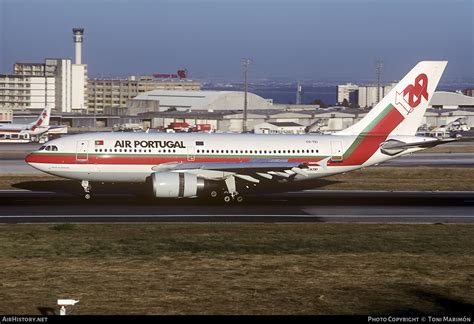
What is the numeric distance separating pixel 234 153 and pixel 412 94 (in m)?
11.1

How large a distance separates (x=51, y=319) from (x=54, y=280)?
9.78m

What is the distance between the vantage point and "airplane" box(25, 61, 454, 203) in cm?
4412

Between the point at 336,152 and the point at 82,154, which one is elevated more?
the point at 336,152

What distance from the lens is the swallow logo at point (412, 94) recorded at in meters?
48.6

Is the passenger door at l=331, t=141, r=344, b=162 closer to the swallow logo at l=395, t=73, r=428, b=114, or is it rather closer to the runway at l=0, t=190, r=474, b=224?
the runway at l=0, t=190, r=474, b=224

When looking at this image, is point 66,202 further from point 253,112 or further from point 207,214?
point 253,112

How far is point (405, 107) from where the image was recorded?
48.6 meters

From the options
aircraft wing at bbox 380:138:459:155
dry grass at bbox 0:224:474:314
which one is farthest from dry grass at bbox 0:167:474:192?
dry grass at bbox 0:224:474:314

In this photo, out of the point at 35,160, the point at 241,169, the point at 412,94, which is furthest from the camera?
the point at 412,94

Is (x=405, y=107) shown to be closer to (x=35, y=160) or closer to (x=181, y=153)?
(x=181, y=153)

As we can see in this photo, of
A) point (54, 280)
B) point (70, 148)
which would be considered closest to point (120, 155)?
point (70, 148)

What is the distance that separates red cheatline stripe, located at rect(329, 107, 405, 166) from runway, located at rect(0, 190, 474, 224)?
2.16 metres

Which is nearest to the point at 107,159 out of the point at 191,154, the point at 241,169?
the point at 191,154

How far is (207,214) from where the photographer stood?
40.2 meters
